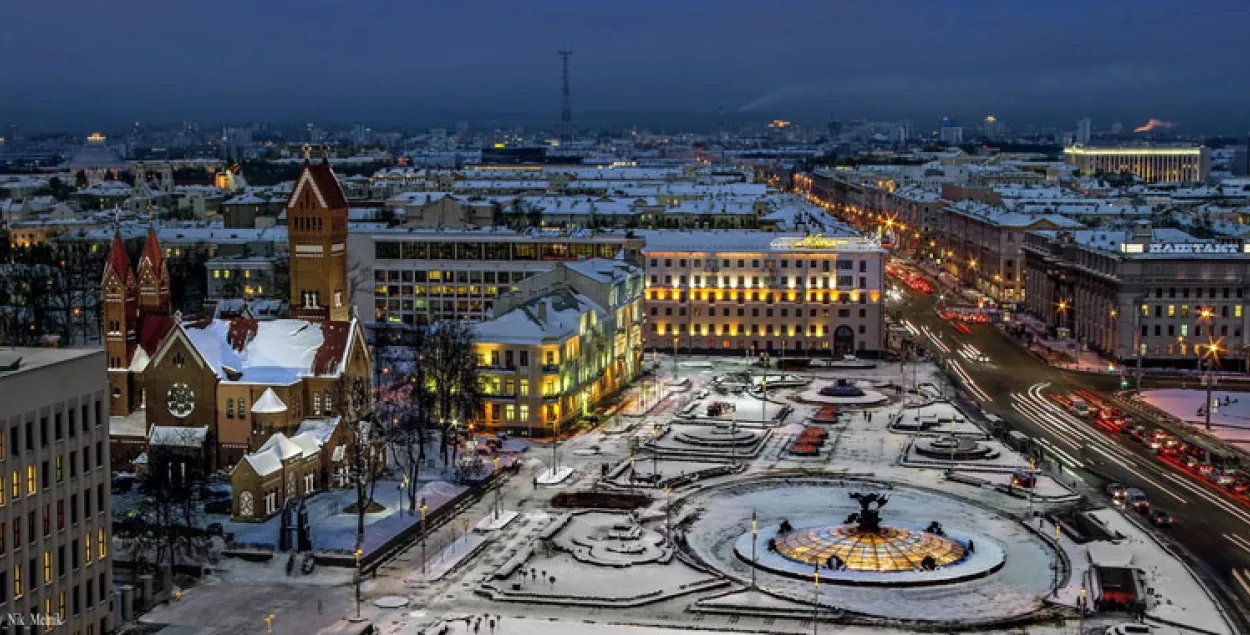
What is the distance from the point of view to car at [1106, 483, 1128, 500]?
78.9 m

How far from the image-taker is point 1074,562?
219 feet

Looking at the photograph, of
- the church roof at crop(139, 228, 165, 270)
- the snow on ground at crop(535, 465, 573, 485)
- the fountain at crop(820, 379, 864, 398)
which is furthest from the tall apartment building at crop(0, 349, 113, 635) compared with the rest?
the fountain at crop(820, 379, 864, 398)

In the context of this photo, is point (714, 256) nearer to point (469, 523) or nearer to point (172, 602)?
point (469, 523)

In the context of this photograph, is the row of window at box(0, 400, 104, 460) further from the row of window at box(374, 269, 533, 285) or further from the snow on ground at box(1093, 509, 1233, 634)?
the row of window at box(374, 269, 533, 285)

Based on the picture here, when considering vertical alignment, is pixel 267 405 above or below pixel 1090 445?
above

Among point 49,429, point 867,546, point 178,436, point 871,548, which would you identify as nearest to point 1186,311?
point 867,546

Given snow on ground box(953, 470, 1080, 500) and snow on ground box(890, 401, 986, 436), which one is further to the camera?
snow on ground box(890, 401, 986, 436)

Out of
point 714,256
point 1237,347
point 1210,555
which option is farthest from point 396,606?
point 1237,347

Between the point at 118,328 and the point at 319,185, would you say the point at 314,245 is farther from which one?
the point at 118,328

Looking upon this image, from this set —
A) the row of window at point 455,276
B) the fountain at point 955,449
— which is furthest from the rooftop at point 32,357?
the row of window at point 455,276

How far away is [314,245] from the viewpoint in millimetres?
92125

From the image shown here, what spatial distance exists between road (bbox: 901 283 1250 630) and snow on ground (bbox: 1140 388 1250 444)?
15.6 ft

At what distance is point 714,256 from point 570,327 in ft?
115

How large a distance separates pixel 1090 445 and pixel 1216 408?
617 inches
